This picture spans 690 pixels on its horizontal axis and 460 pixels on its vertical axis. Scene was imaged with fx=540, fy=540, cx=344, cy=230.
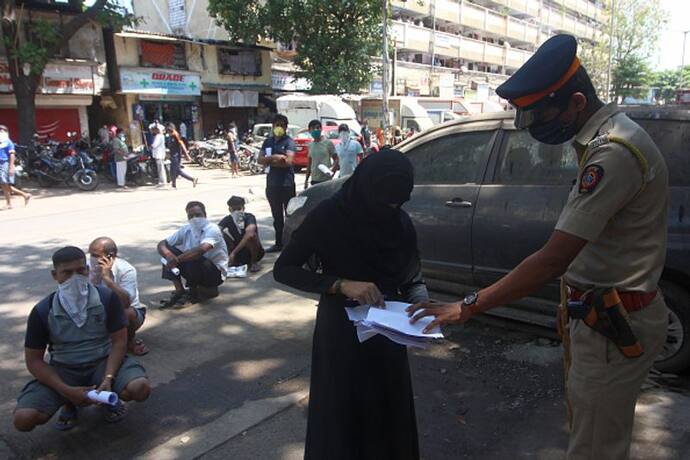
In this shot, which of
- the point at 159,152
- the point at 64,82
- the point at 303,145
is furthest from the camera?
the point at 64,82

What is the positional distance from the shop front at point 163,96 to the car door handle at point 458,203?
59.4ft

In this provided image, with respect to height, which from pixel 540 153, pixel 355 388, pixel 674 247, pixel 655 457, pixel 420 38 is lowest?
pixel 655 457

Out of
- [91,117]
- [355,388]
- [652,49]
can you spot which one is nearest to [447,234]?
[355,388]

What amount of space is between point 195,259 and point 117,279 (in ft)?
3.62

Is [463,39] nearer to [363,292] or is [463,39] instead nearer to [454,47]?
[454,47]

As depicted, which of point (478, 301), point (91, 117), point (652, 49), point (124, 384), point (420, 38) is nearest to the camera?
point (478, 301)

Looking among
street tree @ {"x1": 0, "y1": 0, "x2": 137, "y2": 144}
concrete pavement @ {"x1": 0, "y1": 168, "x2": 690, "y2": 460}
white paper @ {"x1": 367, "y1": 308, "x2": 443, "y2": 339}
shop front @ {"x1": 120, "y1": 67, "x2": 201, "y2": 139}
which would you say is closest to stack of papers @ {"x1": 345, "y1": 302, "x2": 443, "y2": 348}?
white paper @ {"x1": 367, "y1": 308, "x2": 443, "y2": 339}

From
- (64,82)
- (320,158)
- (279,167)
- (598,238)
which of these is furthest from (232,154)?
(598,238)

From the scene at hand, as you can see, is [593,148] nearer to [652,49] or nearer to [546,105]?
[546,105]

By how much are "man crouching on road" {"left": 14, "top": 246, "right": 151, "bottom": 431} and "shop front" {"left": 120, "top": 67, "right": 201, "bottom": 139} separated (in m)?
18.2

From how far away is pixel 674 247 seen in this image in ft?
10.9

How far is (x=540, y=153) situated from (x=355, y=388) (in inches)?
99.0

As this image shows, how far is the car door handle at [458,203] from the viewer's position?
4070 mm

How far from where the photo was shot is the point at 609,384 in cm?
174
